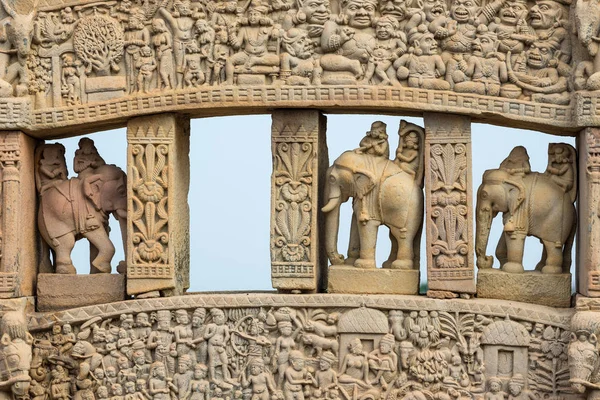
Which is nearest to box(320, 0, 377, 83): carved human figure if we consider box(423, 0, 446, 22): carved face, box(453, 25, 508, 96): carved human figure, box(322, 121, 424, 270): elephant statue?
box(423, 0, 446, 22): carved face

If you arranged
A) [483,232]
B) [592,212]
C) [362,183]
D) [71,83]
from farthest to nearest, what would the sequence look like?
[71,83], [483,232], [362,183], [592,212]

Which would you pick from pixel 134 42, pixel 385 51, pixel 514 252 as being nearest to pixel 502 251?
pixel 514 252

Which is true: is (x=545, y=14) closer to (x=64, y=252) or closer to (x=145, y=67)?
(x=145, y=67)

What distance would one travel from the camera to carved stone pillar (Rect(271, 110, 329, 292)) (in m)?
10.4

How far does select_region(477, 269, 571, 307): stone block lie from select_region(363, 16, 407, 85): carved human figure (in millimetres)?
1514

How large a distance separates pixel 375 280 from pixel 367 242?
266mm

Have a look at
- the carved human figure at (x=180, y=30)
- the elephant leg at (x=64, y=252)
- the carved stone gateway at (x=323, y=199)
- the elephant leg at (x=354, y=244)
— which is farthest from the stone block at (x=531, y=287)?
the elephant leg at (x=64, y=252)

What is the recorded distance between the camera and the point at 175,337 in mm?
10461

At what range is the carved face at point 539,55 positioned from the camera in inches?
400

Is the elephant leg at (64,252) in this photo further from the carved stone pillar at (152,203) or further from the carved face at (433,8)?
the carved face at (433,8)

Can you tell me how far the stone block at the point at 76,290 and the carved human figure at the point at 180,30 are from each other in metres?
1.45

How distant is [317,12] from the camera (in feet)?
33.8

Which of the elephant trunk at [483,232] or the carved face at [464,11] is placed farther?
the elephant trunk at [483,232]

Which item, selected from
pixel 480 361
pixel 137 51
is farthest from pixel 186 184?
pixel 480 361
